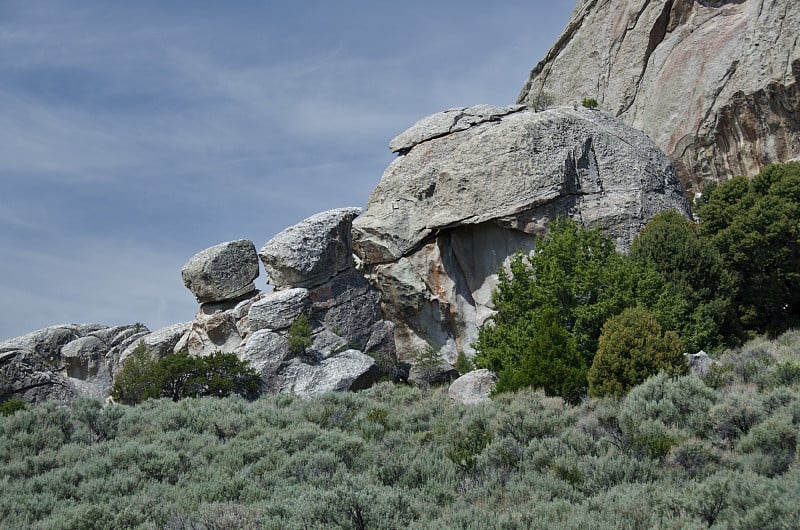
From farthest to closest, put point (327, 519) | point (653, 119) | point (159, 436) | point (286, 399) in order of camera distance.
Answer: point (653, 119), point (286, 399), point (159, 436), point (327, 519)

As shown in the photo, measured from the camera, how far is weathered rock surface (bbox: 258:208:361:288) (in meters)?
32.3

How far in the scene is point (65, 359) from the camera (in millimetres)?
36188

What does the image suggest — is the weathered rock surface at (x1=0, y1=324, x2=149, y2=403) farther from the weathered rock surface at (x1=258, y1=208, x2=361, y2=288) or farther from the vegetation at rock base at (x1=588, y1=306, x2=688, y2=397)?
the vegetation at rock base at (x1=588, y1=306, x2=688, y2=397)

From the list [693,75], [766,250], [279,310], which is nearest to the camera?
[766,250]

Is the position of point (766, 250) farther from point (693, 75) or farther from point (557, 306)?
point (693, 75)

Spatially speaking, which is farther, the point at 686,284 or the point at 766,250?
the point at 766,250

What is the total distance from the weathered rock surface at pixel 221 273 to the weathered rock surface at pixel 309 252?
122 centimetres

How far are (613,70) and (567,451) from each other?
40.7 metres

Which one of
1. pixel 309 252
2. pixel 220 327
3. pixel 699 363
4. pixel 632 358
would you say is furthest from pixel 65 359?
pixel 699 363

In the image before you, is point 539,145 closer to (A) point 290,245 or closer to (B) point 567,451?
(A) point 290,245

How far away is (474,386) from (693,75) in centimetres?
2441

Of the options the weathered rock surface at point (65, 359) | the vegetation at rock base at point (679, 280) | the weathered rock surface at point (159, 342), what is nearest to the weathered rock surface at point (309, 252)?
the weathered rock surface at point (159, 342)

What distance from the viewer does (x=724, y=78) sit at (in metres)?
36.3

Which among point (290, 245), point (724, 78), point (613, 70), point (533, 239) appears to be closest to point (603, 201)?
point (533, 239)
